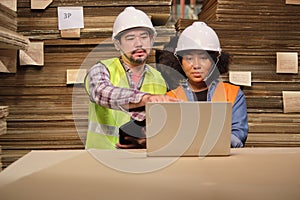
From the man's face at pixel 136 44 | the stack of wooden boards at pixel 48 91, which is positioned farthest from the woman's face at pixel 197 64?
the stack of wooden boards at pixel 48 91

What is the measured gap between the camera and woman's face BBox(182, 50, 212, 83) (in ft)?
8.84

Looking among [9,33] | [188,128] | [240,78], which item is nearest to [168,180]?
[188,128]

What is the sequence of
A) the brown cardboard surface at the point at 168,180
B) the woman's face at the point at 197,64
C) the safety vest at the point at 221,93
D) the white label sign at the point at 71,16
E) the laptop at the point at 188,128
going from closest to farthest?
the brown cardboard surface at the point at 168,180
the laptop at the point at 188,128
the woman's face at the point at 197,64
the safety vest at the point at 221,93
the white label sign at the point at 71,16

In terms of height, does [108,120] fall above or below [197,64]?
below

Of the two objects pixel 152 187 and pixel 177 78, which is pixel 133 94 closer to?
pixel 177 78

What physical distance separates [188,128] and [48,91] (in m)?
2.02

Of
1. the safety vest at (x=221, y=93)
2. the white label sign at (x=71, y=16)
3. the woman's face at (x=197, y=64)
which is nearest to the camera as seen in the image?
the woman's face at (x=197, y=64)

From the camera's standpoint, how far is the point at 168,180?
1.23 metres

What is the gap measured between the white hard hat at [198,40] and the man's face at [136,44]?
0.21 metres

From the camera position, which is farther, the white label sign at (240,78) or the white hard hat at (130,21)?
the white label sign at (240,78)

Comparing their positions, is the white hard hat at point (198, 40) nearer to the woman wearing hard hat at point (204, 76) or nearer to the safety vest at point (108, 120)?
the woman wearing hard hat at point (204, 76)

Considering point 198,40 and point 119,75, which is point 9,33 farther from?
point 198,40

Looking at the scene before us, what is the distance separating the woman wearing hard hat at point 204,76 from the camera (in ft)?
8.85

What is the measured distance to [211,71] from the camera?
2.82m
